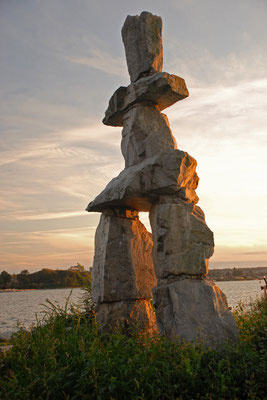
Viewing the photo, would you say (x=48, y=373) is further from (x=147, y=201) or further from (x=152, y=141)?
(x=152, y=141)

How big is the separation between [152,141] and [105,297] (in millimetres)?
3123

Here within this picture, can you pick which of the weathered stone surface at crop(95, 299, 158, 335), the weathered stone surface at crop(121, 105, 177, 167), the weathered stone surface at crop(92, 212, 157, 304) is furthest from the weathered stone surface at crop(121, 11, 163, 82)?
the weathered stone surface at crop(95, 299, 158, 335)

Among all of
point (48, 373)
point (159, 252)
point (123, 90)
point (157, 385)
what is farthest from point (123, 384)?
point (123, 90)

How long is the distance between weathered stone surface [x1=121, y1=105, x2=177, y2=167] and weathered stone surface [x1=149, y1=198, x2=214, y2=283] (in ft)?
3.73

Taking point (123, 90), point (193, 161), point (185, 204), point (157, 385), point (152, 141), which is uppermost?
point (123, 90)

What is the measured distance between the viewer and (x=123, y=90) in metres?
7.62

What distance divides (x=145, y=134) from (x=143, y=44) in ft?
6.07

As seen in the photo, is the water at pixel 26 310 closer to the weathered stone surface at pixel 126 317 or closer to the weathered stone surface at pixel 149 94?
the weathered stone surface at pixel 126 317

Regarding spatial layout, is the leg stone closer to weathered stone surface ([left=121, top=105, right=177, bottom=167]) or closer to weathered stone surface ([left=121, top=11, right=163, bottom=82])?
weathered stone surface ([left=121, top=105, right=177, bottom=167])

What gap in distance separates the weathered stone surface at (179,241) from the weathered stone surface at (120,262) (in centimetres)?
87

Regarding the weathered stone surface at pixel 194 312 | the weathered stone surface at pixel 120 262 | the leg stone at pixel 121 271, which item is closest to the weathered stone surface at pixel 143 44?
the leg stone at pixel 121 271

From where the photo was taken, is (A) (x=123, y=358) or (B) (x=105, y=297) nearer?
(A) (x=123, y=358)

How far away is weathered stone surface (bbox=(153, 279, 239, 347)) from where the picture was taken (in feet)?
18.6

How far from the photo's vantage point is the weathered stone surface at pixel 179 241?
6246 millimetres
